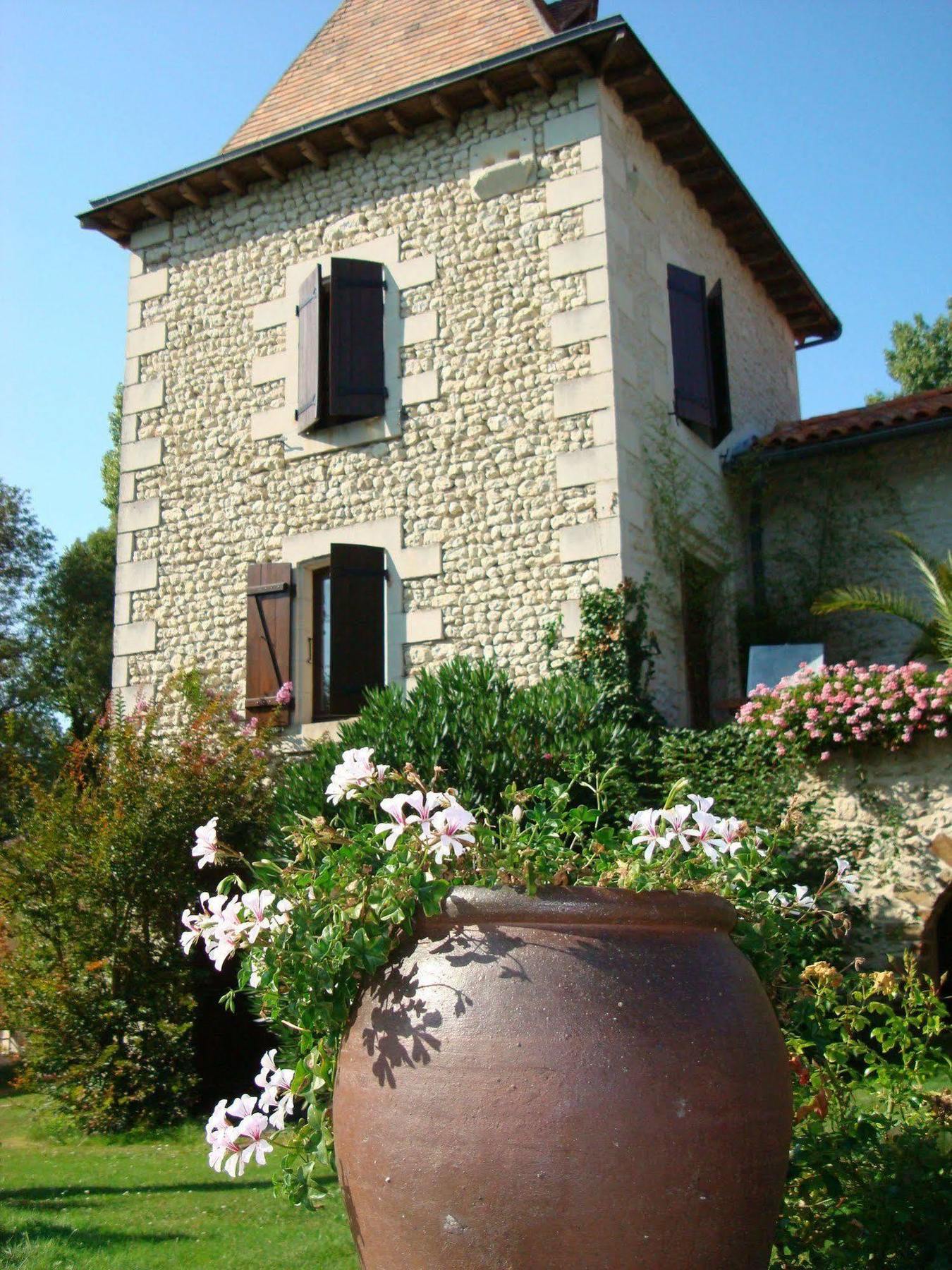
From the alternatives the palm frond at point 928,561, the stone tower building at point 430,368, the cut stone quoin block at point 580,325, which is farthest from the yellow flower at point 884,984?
the cut stone quoin block at point 580,325

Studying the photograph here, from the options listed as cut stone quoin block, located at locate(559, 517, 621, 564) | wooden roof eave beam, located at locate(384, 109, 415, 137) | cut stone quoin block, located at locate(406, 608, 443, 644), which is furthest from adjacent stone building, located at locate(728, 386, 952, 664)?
wooden roof eave beam, located at locate(384, 109, 415, 137)

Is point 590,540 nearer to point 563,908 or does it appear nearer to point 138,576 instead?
point 138,576

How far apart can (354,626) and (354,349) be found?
2336mm

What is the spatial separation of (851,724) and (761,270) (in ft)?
21.9

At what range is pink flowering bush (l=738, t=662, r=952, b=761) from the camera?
23.4 feet

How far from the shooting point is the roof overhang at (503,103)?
361 inches

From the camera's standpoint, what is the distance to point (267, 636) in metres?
9.80

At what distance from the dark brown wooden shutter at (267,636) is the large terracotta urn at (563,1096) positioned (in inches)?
283

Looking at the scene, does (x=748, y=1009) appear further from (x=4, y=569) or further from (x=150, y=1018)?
(x=4, y=569)

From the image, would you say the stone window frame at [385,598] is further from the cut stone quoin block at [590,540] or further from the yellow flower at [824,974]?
the yellow flower at [824,974]

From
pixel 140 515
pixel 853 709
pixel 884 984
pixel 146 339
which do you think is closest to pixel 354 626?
pixel 140 515

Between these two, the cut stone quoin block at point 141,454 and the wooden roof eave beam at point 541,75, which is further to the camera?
the cut stone quoin block at point 141,454

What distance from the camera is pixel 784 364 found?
1296 centimetres

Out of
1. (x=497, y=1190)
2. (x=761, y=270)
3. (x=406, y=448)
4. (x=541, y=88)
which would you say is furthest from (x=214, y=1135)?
(x=761, y=270)
